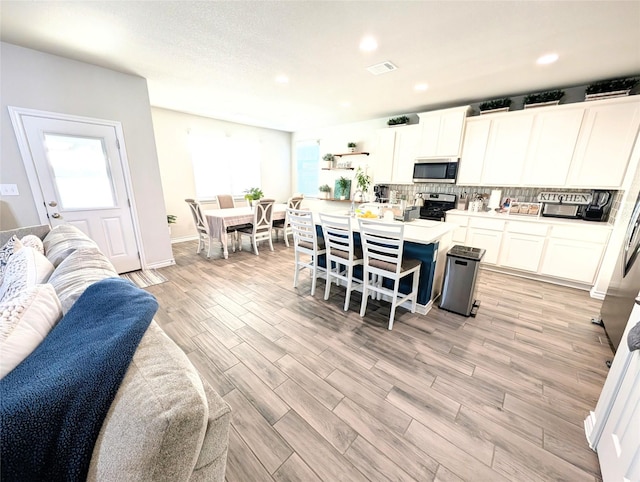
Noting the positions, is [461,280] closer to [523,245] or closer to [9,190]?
[523,245]

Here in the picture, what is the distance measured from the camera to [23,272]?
1.21m

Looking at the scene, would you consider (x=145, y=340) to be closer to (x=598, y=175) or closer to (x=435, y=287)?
(x=435, y=287)

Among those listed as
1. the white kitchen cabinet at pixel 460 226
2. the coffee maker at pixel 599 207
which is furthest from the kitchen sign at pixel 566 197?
the white kitchen cabinet at pixel 460 226

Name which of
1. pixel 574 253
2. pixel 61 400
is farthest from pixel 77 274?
pixel 574 253

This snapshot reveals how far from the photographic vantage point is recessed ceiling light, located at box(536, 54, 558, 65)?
2397 millimetres

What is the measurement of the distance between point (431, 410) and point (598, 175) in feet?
12.1

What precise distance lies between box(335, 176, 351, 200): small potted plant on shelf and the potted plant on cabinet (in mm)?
306

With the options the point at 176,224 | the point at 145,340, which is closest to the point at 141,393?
the point at 145,340

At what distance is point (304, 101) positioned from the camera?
4.00m

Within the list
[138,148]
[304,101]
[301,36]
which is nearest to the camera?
[301,36]

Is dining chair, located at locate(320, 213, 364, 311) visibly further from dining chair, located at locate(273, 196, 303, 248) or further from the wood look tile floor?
dining chair, located at locate(273, 196, 303, 248)

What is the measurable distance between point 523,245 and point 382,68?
3060 mm

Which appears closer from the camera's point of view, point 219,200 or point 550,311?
point 550,311

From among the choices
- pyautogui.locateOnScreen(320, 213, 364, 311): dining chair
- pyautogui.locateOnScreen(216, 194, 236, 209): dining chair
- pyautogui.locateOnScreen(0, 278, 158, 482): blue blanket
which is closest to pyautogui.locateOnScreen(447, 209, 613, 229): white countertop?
pyautogui.locateOnScreen(320, 213, 364, 311): dining chair
